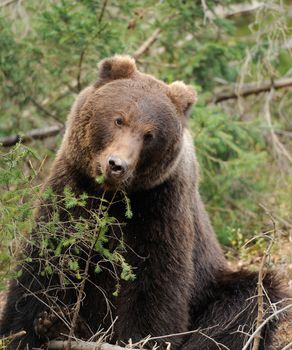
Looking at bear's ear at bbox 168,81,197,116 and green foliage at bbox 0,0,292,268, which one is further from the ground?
bear's ear at bbox 168,81,197,116

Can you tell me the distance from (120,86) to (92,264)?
1.36 metres

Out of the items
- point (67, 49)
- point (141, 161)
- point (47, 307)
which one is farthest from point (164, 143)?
A: point (67, 49)

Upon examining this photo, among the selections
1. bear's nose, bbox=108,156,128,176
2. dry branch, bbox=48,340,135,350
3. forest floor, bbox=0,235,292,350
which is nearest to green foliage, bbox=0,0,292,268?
forest floor, bbox=0,235,292,350

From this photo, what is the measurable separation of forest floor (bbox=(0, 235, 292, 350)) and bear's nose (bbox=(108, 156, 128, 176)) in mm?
2105

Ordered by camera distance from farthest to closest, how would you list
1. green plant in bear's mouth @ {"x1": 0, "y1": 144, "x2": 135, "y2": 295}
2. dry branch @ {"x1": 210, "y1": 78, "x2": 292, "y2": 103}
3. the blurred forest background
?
dry branch @ {"x1": 210, "y1": 78, "x2": 292, "y2": 103} < the blurred forest background < green plant in bear's mouth @ {"x1": 0, "y1": 144, "x2": 135, "y2": 295}

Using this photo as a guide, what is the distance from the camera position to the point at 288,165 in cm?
1055

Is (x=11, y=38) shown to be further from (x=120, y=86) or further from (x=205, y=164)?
(x=120, y=86)

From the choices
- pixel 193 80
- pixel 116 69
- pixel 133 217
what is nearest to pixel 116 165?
pixel 133 217

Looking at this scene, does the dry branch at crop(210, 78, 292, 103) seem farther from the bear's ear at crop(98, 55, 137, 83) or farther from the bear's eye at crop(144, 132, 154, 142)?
the bear's eye at crop(144, 132, 154, 142)

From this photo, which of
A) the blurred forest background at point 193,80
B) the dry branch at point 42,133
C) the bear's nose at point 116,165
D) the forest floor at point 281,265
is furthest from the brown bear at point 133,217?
the dry branch at point 42,133

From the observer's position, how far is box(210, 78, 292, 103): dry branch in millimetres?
10602

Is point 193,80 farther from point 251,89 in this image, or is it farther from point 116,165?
point 116,165

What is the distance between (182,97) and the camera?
657 cm

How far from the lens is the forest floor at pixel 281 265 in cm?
708
